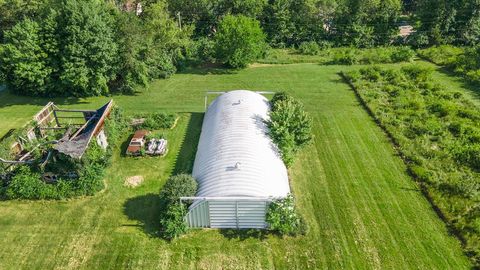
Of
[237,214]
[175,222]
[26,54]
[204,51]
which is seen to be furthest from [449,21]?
[26,54]

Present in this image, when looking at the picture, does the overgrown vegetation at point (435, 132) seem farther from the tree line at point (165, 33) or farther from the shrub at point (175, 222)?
the shrub at point (175, 222)

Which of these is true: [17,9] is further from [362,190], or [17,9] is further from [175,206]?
[362,190]

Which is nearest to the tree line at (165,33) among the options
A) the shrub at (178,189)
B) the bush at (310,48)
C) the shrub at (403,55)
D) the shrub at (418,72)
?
the bush at (310,48)

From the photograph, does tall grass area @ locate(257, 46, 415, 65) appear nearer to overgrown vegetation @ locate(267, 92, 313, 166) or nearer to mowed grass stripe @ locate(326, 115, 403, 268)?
mowed grass stripe @ locate(326, 115, 403, 268)

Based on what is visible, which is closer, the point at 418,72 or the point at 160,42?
the point at 418,72

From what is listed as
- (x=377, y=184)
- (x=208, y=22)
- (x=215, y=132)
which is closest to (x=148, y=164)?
(x=215, y=132)
